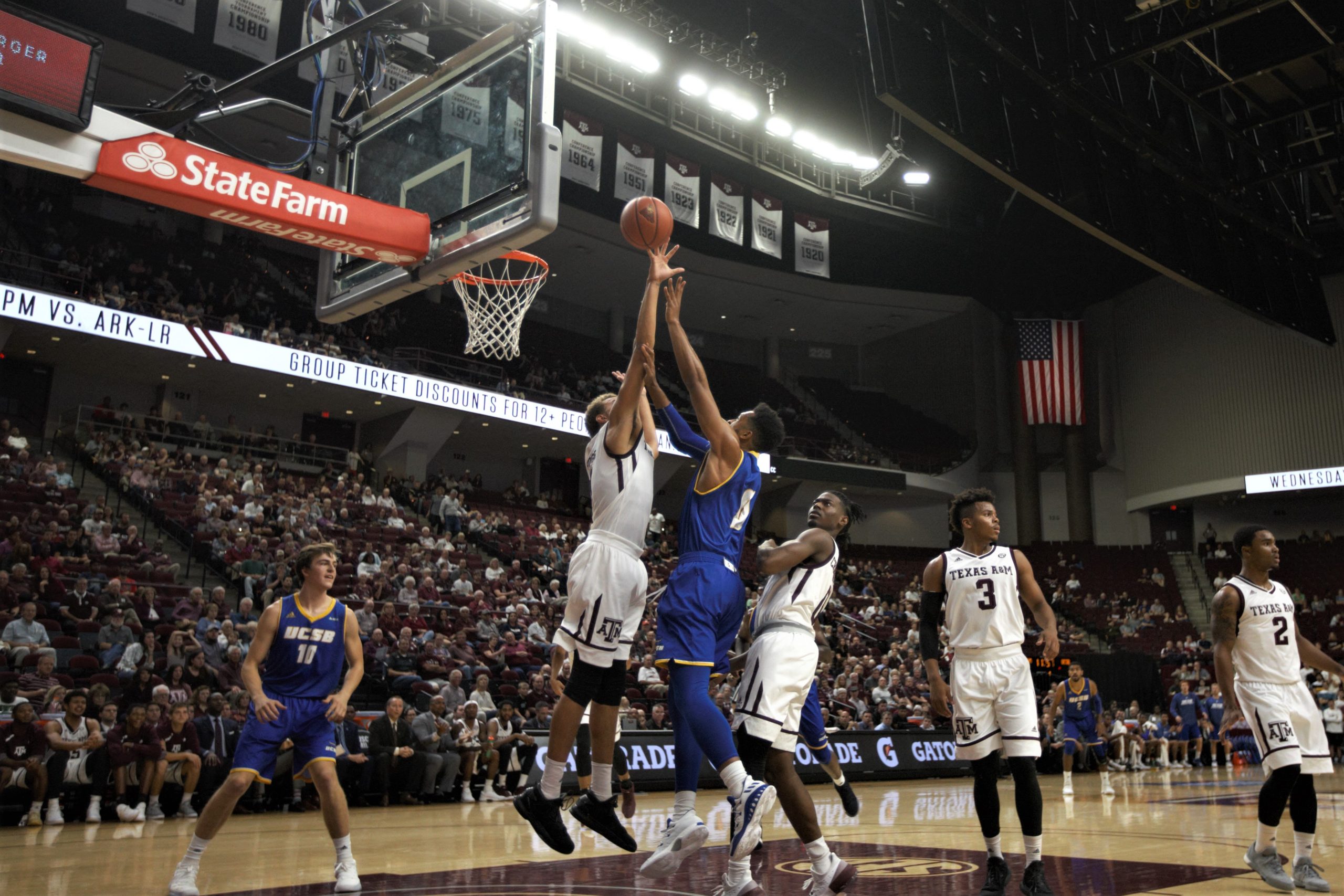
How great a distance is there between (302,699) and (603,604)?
1.74 metres

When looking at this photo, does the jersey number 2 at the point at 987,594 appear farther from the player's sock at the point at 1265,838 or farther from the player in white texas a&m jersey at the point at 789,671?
the player's sock at the point at 1265,838

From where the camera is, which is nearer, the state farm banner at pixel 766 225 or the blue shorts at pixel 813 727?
the blue shorts at pixel 813 727

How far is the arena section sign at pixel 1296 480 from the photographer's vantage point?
28.0 m

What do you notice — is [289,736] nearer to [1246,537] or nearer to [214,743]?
[214,743]

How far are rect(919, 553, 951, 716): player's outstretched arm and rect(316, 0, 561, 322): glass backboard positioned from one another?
A: 9.45 feet

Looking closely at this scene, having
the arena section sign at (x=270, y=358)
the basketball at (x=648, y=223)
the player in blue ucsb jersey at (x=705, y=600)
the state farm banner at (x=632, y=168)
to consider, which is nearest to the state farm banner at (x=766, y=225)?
the state farm banner at (x=632, y=168)

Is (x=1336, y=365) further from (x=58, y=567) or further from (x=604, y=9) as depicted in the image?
(x=58, y=567)

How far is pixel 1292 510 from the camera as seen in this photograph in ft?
105

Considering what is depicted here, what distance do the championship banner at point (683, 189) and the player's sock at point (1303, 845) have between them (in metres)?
21.5

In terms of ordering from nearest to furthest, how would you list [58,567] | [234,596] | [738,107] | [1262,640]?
[1262,640] → [58,567] → [234,596] → [738,107]

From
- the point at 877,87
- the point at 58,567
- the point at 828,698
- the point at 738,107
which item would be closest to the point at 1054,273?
the point at 738,107

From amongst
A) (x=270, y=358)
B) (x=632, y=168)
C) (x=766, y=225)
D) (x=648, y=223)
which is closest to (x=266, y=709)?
(x=648, y=223)

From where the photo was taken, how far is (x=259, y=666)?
16.3 feet

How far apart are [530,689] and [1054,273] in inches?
964
